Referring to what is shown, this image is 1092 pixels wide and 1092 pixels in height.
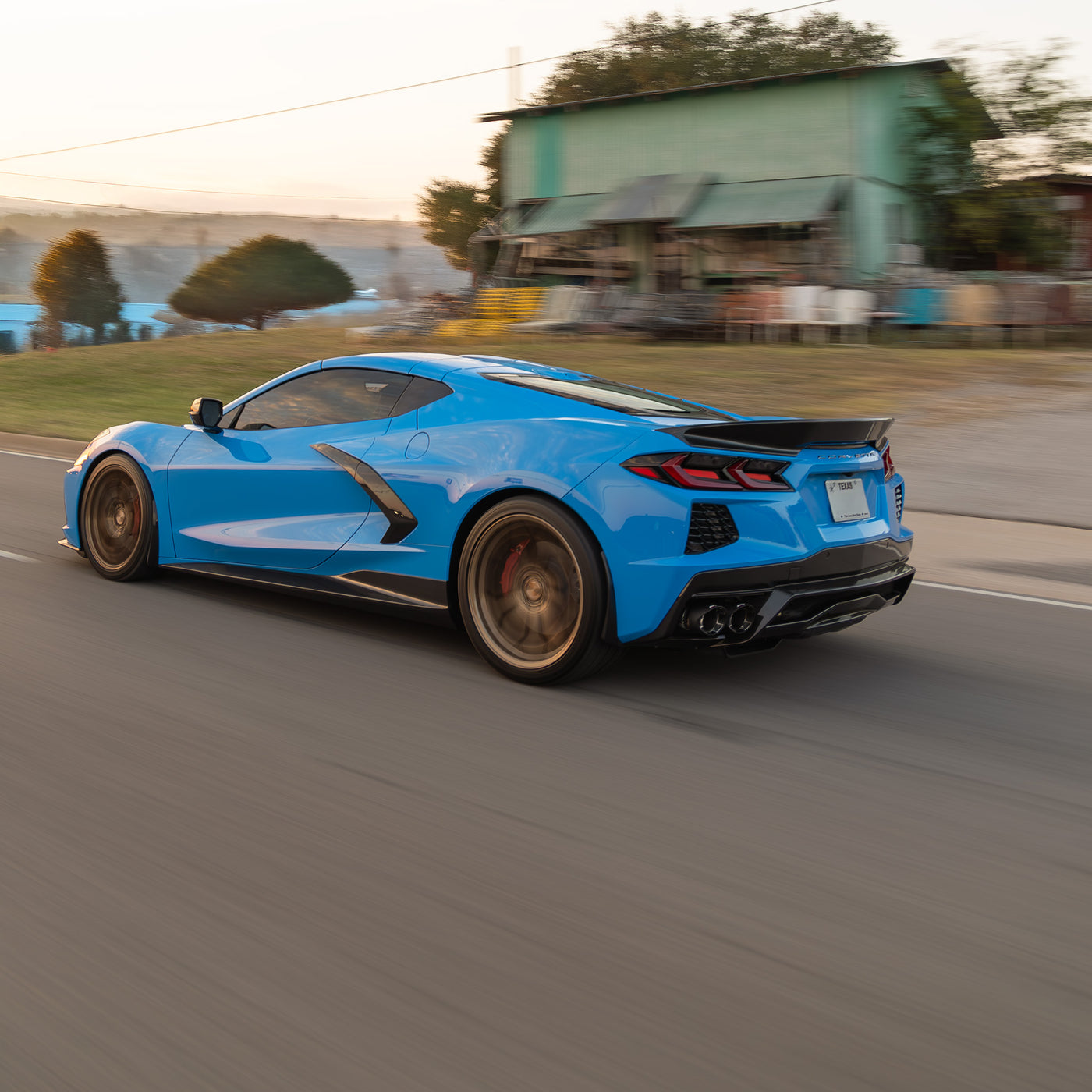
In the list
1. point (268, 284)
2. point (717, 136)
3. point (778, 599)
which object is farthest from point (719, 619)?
point (268, 284)

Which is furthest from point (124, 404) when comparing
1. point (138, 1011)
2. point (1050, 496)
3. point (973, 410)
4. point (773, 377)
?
point (138, 1011)

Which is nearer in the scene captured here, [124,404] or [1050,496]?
[1050,496]

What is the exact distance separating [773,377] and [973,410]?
12.7ft

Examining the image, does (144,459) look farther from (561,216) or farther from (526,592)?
(561,216)

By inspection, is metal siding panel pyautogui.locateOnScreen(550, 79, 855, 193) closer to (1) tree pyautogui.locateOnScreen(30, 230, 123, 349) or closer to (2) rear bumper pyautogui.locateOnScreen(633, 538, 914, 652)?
(2) rear bumper pyautogui.locateOnScreen(633, 538, 914, 652)

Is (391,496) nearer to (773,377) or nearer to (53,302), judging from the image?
(773,377)

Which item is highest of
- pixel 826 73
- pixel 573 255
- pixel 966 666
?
pixel 826 73

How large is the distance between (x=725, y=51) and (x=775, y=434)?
44565 mm

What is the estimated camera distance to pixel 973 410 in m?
14.8

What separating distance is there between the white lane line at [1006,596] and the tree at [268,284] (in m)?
88.7

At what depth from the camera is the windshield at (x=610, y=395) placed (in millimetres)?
5242

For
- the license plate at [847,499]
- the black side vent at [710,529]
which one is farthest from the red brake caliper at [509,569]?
the license plate at [847,499]

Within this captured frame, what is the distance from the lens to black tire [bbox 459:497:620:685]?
474cm

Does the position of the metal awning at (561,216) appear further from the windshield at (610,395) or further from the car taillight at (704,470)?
the car taillight at (704,470)
